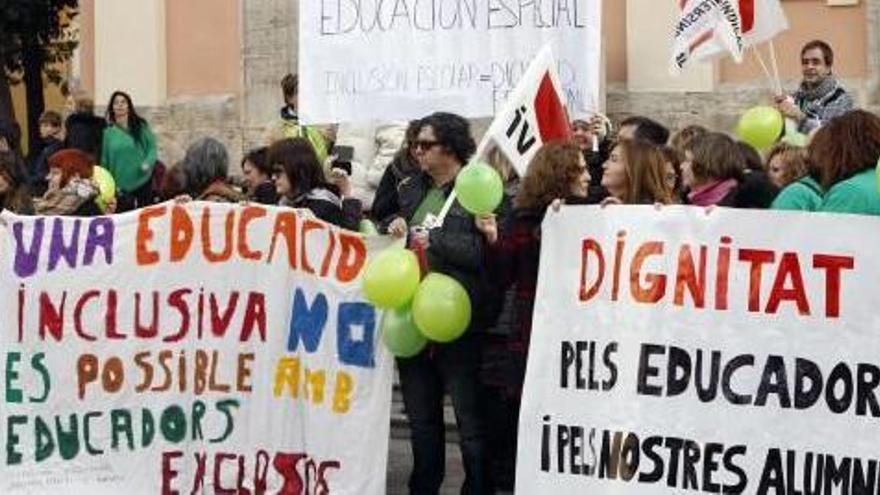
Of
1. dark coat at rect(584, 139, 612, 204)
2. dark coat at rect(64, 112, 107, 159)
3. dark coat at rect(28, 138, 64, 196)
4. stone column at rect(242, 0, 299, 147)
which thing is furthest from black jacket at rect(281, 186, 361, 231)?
stone column at rect(242, 0, 299, 147)

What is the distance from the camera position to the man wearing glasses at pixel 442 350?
26.9 ft

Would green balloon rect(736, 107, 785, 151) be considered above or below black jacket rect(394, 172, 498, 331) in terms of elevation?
above

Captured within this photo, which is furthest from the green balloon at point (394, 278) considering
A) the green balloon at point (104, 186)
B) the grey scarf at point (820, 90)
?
the grey scarf at point (820, 90)

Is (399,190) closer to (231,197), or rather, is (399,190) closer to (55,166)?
(231,197)

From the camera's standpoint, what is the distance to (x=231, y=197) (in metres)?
9.07

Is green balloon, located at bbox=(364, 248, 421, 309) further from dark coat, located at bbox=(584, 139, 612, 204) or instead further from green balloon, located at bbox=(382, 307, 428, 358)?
dark coat, located at bbox=(584, 139, 612, 204)

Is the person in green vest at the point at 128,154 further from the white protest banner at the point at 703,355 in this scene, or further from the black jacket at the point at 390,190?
the white protest banner at the point at 703,355

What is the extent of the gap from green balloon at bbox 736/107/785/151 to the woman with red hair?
3074 millimetres

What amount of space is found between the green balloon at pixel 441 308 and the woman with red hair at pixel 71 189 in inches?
94.6

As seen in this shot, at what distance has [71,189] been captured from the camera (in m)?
10.0

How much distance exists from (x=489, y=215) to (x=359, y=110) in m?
1.81

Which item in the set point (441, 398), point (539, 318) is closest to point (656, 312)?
point (539, 318)

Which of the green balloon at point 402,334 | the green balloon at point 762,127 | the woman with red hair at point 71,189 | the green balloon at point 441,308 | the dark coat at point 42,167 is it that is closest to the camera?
the green balloon at point 441,308

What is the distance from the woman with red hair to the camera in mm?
9922
